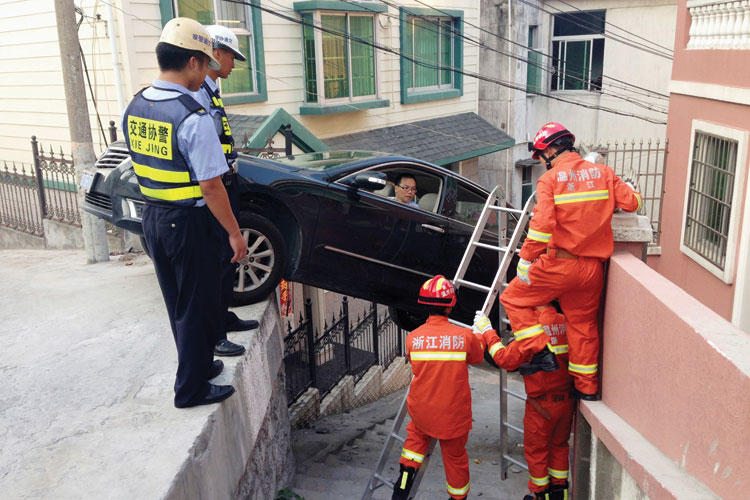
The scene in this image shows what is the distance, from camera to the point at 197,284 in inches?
131

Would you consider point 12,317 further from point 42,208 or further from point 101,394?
point 42,208

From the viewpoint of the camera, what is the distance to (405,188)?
6094 mm

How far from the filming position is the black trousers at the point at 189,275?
3.26m

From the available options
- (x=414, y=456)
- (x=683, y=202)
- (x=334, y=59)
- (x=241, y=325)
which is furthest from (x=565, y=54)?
(x=241, y=325)

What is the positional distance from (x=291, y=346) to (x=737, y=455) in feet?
18.8

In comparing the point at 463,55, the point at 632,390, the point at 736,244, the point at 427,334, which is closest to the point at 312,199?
the point at 427,334

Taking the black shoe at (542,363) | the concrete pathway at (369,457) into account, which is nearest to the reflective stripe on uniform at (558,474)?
the concrete pathway at (369,457)

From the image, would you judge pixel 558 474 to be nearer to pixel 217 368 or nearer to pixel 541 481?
pixel 541 481

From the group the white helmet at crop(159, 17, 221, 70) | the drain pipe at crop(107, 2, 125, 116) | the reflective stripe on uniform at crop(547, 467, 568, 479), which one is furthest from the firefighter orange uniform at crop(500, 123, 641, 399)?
the drain pipe at crop(107, 2, 125, 116)

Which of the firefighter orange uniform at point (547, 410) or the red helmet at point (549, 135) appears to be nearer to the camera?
the red helmet at point (549, 135)

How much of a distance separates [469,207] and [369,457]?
273cm

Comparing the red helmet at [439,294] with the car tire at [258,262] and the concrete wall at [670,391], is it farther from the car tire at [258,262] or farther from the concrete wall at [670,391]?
the car tire at [258,262]

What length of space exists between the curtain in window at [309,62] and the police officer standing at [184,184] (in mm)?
8010

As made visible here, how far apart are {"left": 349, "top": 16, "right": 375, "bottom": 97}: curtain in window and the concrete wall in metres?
8.71
